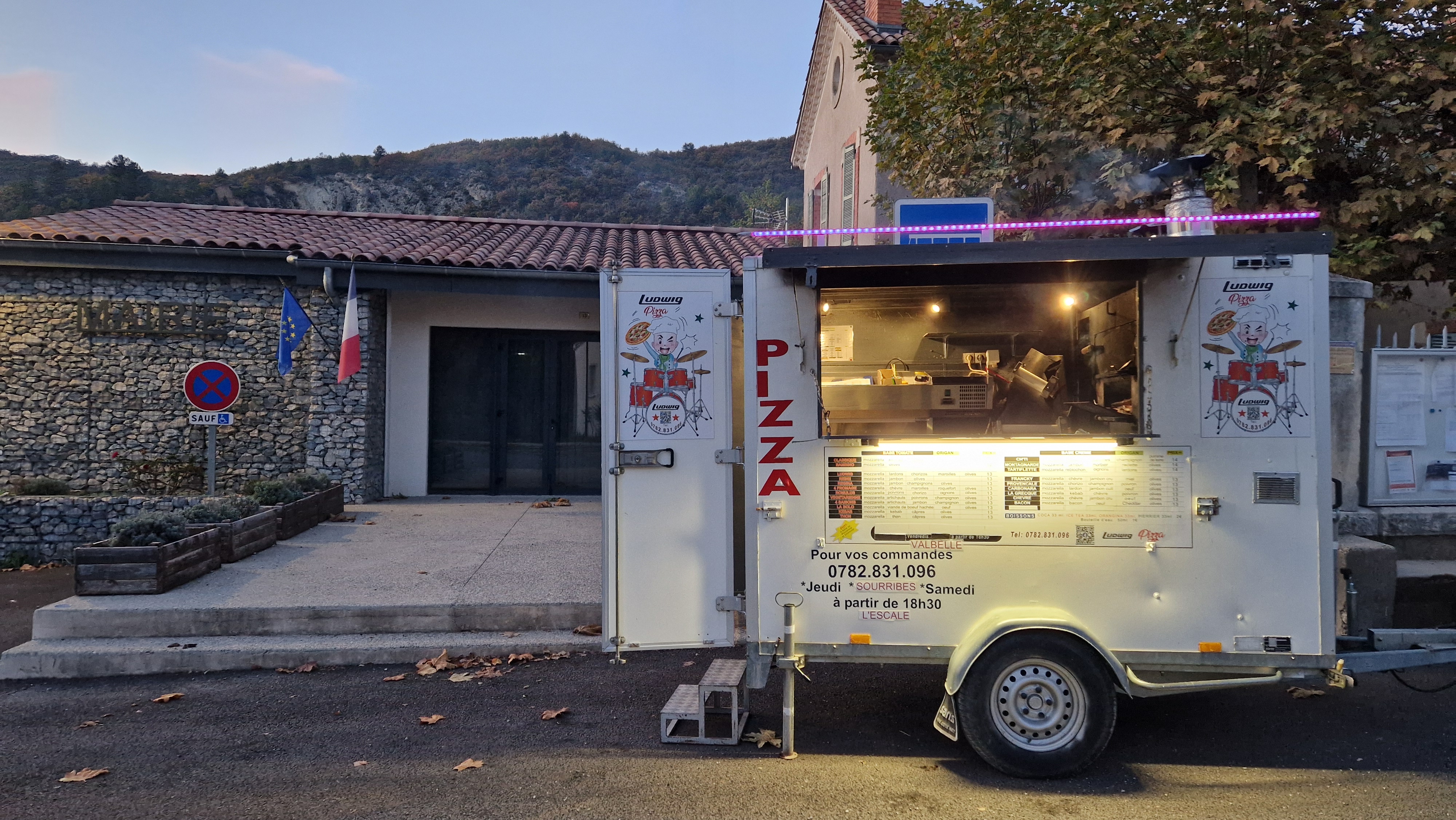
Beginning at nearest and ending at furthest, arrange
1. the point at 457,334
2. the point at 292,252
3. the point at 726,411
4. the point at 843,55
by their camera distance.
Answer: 1. the point at 726,411
2. the point at 292,252
3. the point at 457,334
4. the point at 843,55

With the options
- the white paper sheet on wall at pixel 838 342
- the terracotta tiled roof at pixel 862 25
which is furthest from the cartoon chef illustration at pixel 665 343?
the terracotta tiled roof at pixel 862 25

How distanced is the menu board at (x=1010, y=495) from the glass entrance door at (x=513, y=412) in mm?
8720

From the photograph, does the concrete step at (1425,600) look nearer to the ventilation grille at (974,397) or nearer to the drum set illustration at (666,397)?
the ventilation grille at (974,397)

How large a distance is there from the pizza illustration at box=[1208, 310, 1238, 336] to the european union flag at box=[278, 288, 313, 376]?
403 inches

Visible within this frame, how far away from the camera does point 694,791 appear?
13.2 ft

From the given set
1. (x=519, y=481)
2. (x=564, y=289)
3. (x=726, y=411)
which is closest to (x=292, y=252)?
(x=564, y=289)

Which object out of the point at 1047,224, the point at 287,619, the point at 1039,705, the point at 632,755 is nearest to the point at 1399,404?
the point at 1047,224

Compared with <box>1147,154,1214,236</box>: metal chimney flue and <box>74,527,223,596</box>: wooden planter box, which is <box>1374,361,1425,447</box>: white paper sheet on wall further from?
<box>74,527,223,596</box>: wooden planter box

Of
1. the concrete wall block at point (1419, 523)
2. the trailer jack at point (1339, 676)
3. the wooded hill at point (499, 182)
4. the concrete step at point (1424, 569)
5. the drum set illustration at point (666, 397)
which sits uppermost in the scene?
the wooded hill at point (499, 182)

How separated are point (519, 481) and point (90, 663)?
7.01m

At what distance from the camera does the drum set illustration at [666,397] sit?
4.59 m

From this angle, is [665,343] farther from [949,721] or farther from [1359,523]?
[1359,523]

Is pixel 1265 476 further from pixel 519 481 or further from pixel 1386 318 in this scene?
pixel 519 481

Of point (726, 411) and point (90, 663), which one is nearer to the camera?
point (726, 411)
